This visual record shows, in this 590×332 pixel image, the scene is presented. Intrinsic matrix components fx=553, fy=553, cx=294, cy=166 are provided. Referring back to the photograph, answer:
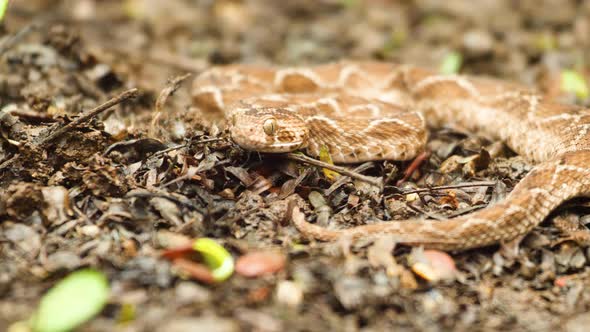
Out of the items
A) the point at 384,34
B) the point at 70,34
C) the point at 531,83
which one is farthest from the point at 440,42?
the point at 70,34

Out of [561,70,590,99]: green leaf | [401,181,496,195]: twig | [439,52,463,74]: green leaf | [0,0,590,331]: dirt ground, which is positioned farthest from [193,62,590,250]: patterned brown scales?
[561,70,590,99]: green leaf

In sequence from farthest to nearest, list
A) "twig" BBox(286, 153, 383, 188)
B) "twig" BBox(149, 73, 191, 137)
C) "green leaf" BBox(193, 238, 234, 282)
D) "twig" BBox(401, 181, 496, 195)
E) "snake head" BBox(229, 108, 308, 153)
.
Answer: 1. "twig" BBox(149, 73, 191, 137)
2. "twig" BBox(401, 181, 496, 195)
3. "snake head" BBox(229, 108, 308, 153)
4. "twig" BBox(286, 153, 383, 188)
5. "green leaf" BBox(193, 238, 234, 282)

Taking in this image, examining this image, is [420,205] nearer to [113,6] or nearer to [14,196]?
[14,196]

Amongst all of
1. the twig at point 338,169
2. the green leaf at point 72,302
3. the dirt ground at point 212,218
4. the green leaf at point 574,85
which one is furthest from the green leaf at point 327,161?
the green leaf at point 574,85

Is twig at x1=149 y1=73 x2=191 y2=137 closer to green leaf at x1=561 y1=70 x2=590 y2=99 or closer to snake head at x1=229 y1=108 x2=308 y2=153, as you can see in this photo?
snake head at x1=229 y1=108 x2=308 y2=153

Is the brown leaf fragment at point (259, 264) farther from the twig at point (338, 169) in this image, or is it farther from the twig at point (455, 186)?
the twig at point (455, 186)

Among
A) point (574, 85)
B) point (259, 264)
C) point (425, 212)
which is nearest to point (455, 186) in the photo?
point (425, 212)

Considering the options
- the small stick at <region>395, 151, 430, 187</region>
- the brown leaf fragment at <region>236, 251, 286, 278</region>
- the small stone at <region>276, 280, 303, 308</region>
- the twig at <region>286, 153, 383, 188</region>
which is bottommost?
the small stick at <region>395, 151, 430, 187</region>
